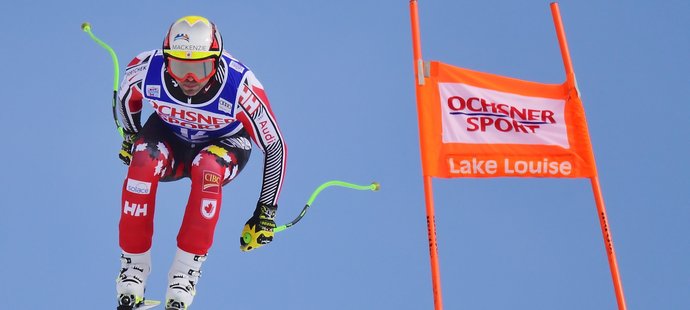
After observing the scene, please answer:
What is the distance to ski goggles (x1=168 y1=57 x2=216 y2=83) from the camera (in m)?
5.03

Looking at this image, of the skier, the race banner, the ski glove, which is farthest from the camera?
the race banner

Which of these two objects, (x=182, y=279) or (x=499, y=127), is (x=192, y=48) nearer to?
(x=182, y=279)

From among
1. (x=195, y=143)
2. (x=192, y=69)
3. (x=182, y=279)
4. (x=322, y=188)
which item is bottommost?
(x=182, y=279)

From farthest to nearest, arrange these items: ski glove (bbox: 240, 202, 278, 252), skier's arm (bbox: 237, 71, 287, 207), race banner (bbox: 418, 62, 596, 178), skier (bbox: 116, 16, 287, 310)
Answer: race banner (bbox: 418, 62, 596, 178)
ski glove (bbox: 240, 202, 278, 252)
skier's arm (bbox: 237, 71, 287, 207)
skier (bbox: 116, 16, 287, 310)

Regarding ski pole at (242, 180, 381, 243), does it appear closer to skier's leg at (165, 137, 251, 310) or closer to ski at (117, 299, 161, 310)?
skier's leg at (165, 137, 251, 310)

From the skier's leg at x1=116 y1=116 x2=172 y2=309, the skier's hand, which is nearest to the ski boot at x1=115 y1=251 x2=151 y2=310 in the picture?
the skier's leg at x1=116 y1=116 x2=172 y2=309

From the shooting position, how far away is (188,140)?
551 centimetres

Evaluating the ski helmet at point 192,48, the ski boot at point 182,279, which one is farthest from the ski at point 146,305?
the ski helmet at point 192,48

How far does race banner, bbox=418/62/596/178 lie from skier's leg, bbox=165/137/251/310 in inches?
54.8

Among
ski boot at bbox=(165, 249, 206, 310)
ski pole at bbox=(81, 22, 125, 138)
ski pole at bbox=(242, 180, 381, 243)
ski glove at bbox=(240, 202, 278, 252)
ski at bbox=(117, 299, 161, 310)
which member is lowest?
ski at bbox=(117, 299, 161, 310)

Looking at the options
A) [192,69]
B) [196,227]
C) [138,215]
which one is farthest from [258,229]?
[192,69]

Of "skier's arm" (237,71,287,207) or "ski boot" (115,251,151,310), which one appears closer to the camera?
"ski boot" (115,251,151,310)

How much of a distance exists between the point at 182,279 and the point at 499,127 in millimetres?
2382

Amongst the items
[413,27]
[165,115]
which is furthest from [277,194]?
[413,27]
